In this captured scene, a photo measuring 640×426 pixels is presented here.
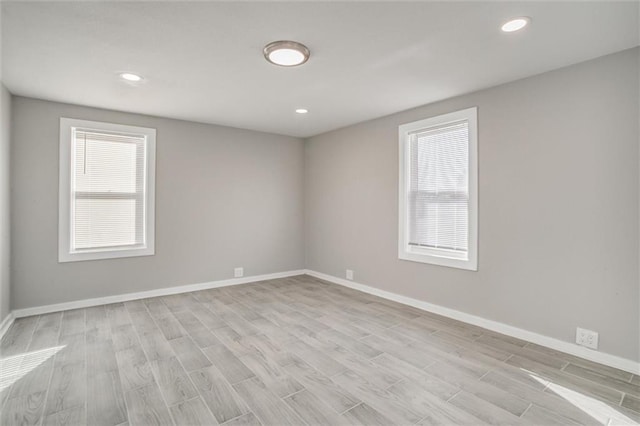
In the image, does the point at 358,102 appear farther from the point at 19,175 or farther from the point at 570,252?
the point at 19,175

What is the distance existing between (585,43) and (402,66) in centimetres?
129

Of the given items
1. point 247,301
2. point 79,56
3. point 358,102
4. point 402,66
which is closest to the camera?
point 79,56

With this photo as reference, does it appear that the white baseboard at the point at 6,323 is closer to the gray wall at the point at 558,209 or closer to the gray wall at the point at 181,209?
the gray wall at the point at 181,209

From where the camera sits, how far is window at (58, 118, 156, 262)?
3.80 metres

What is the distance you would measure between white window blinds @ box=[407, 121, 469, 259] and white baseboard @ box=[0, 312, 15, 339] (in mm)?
4372

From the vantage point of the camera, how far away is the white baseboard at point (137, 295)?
12.0ft

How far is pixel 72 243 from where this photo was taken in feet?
12.7

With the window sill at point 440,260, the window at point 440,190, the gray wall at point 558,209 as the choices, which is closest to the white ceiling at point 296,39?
the gray wall at point 558,209

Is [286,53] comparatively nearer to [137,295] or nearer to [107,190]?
[107,190]

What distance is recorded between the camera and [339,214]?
511 centimetres

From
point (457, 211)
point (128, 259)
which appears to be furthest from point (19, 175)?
point (457, 211)

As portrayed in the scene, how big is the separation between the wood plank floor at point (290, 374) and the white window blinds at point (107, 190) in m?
0.98

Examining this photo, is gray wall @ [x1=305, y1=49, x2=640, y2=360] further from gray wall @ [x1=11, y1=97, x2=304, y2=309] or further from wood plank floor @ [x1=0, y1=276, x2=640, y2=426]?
gray wall @ [x1=11, y1=97, x2=304, y2=309]

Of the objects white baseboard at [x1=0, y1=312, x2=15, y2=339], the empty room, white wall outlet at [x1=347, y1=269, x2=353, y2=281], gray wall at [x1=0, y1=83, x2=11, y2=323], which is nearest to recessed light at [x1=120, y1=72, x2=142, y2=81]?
the empty room
